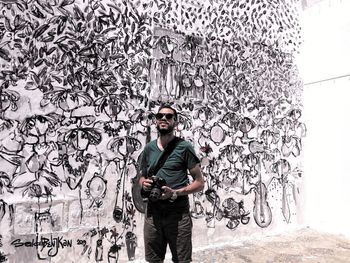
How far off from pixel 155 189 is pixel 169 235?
47 cm

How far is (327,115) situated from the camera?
6039 mm

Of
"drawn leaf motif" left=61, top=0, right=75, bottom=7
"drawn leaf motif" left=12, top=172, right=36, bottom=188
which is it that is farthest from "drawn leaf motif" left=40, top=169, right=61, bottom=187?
"drawn leaf motif" left=61, top=0, right=75, bottom=7

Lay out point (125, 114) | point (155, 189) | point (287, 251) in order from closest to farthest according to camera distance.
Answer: point (155, 189) → point (125, 114) → point (287, 251)

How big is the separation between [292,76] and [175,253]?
447 centimetres

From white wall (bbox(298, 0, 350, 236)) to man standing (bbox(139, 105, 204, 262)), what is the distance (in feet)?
12.4

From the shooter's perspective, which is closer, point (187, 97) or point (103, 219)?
point (103, 219)

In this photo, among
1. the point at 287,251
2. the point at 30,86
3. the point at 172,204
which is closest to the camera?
the point at 172,204

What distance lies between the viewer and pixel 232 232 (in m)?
5.34

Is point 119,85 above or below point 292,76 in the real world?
below

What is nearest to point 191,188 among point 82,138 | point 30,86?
point 82,138

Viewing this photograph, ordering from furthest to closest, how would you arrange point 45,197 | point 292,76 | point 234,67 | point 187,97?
point 292,76, point 234,67, point 187,97, point 45,197

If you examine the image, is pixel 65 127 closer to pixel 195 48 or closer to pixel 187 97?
pixel 187 97

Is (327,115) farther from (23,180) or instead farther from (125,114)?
(23,180)

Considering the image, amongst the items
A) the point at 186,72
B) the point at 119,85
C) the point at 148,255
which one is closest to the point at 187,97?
the point at 186,72
